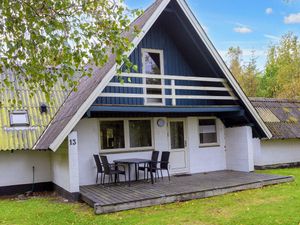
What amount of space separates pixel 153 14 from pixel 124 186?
5.26 m

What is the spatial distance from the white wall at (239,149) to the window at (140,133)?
3321 mm

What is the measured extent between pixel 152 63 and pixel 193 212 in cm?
570

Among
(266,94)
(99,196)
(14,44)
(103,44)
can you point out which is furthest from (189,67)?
(266,94)

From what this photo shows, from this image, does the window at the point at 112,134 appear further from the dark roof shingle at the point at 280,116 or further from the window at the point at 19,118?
the dark roof shingle at the point at 280,116

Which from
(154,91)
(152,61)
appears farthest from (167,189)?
(152,61)

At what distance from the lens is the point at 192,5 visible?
1099 centimetres

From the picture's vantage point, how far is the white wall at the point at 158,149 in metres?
10.8

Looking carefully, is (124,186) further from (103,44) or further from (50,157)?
(103,44)

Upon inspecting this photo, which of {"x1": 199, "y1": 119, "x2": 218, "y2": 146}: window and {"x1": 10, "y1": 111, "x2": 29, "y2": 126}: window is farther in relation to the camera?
{"x1": 199, "y1": 119, "x2": 218, "y2": 146}: window

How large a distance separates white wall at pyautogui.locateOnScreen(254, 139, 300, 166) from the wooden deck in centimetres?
300

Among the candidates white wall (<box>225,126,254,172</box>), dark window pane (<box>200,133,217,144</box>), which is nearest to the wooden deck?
white wall (<box>225,126,254,172</box>)

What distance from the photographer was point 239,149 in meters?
12.6

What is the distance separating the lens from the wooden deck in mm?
8070

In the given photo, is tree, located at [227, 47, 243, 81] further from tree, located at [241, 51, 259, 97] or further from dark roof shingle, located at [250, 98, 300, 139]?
dark roof shingle, located at [250, 98, 300, 139]
